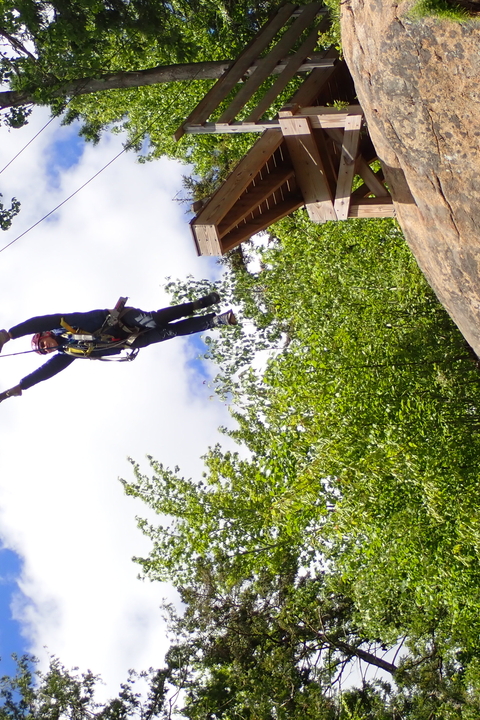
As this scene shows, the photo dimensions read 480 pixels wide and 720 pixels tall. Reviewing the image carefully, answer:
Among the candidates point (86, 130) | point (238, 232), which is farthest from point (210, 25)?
point (238, 232)

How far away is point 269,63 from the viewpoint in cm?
990

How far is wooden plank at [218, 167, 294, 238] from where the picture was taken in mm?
8789

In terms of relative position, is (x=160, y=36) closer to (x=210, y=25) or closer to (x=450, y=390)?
(x=210, y=25)

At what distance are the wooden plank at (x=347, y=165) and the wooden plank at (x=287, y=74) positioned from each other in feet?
4.31

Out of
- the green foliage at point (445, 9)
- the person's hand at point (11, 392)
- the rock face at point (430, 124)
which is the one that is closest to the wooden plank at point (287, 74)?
the rock face at point (430, 124)

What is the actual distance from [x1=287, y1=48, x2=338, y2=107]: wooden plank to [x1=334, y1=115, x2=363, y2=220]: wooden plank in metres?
0.95

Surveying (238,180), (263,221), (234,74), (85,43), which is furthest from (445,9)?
(85,43)

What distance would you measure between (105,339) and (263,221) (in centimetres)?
311

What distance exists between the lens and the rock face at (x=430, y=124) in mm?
6062

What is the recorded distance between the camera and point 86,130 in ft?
73.6

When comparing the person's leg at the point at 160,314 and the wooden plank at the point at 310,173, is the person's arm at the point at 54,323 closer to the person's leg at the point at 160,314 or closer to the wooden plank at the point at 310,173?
the person's leg at the point at 160,314

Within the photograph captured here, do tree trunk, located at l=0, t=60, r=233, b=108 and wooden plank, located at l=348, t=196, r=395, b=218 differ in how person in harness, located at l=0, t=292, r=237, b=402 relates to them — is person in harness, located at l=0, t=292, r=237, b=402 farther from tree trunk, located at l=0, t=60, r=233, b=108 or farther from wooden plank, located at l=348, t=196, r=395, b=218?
tree trunk, located at l=0, t=60, r=233, b=108

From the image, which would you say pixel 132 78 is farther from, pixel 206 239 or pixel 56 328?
pixel 206 239

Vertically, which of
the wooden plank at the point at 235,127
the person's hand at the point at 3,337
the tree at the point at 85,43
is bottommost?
the person's hand at the point at 3,337
